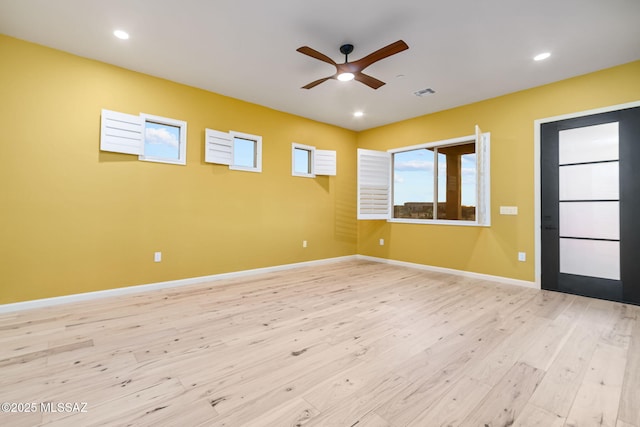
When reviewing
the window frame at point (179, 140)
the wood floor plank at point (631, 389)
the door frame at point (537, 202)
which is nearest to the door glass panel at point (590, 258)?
the door frame at point (537, 202)

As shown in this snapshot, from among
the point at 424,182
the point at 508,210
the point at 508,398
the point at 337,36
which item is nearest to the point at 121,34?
the point at 337,36

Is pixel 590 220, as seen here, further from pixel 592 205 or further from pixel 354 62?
pixel 354 62

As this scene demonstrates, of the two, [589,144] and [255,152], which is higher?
[255,152]

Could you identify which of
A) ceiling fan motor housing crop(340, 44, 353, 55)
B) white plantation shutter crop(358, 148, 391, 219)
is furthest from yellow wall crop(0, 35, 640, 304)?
ceiling fan motor housing crop(340, 44, 353, 55)

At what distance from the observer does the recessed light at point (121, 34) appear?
9.47ft

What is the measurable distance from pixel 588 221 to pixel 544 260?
2.38 feet

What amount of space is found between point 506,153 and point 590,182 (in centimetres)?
108

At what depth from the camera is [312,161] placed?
18.6 ft

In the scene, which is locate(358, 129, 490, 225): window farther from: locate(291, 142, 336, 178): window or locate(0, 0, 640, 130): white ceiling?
locate(0, 0, 640, 130): white ceiling

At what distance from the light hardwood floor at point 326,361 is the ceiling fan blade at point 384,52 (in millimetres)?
2629

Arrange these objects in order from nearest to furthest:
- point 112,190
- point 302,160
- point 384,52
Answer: point 384,52 → point 112,190 → point 302,160

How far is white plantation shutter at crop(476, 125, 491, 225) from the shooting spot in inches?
161

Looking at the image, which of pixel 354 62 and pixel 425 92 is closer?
pixel 354 62

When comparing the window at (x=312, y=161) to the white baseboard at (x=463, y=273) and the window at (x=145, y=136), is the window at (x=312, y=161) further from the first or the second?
the white baseboard at (x=463, y=273)
